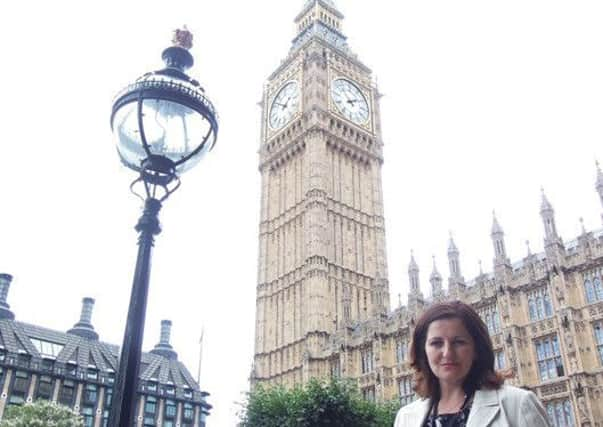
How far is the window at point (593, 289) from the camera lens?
35.9 m

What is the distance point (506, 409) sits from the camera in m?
3.04

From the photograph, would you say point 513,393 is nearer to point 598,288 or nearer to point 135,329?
point 135,329

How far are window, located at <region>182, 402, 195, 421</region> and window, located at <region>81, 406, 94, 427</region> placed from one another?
44.0 feet

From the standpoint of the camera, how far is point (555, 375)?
36.3 m

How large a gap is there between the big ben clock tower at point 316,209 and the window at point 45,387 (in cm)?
2402

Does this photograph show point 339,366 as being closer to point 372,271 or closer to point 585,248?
point 372,271

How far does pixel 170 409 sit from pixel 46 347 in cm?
1717

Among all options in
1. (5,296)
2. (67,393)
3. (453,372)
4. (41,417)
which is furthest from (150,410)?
(453,372)

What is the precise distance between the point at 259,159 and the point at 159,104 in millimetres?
64871

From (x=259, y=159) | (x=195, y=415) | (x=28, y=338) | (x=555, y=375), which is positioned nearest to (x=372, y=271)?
(x=259, y=159)

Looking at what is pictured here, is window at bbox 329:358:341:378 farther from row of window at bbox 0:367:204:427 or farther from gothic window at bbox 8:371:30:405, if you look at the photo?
gothic window at bbox 8:371:30:405

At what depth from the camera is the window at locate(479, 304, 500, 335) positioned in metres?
40.8

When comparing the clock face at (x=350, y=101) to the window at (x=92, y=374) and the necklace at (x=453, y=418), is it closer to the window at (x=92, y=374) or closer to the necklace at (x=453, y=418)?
the window at (x=92, y=374)

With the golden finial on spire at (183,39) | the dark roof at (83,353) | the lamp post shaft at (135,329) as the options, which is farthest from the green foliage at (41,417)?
the lamp post shaft at (135,329)
